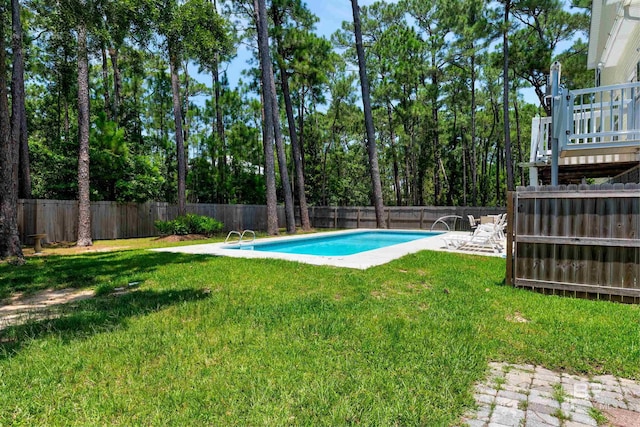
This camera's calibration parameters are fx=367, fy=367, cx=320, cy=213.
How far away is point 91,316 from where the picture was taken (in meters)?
3.72

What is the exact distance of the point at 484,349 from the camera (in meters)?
2.85

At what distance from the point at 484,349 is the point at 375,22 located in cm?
2345

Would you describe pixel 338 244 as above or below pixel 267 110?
below

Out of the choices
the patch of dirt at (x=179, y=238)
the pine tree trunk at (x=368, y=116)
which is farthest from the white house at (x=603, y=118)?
the patch of dirt at (x=179, y=238)

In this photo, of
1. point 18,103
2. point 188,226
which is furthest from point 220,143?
point 18,103

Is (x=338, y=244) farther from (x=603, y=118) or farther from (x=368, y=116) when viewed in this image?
(x=603, y=118)

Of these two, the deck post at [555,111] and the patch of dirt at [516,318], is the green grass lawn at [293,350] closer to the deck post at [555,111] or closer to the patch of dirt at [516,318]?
the patch of dirt at [516,318]

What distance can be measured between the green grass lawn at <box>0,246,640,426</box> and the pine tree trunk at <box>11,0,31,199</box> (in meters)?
7.08

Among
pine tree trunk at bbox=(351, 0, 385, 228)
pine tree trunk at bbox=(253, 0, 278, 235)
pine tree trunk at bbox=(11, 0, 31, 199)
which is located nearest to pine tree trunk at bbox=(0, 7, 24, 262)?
pine tree trunk at bbox=(11, 0, 31, 199)

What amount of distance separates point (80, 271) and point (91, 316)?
327 cm

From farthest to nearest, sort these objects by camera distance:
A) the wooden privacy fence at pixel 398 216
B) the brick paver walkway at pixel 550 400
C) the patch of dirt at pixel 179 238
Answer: the wooden privacy fence at pixel 398 216 < the patch of dirt at pixel 179 238 < the brick paver walkway at pixel 550 400

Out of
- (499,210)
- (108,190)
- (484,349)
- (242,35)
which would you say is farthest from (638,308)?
(242,35)

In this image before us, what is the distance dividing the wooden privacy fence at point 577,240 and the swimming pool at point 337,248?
245 centimetres

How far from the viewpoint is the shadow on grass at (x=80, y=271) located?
17.7 ft
